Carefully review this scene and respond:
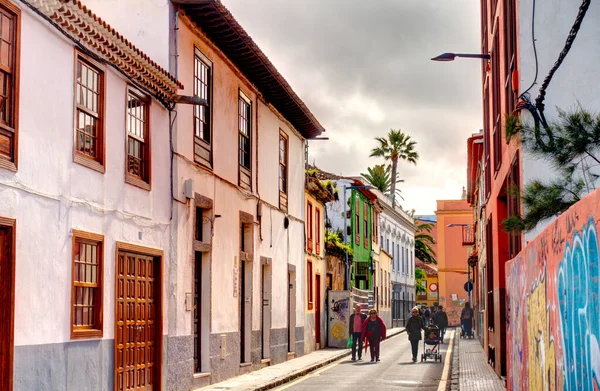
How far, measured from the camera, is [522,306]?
1071cm

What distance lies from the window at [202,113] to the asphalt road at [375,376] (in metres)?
4.84

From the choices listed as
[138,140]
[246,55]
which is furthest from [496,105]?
[138,140]

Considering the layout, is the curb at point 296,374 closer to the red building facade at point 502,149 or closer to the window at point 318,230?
the window at point 318,230

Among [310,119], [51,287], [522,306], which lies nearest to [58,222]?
[51,287]

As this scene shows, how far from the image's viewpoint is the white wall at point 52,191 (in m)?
11.1

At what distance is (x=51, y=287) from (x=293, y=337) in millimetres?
16691

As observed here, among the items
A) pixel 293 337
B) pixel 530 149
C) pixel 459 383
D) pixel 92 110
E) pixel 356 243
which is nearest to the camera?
pixel 530 149

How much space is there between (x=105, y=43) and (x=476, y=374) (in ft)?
38.8

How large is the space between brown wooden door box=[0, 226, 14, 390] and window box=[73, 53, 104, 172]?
7.02 feet

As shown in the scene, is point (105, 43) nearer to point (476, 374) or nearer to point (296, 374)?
point (296, 374)

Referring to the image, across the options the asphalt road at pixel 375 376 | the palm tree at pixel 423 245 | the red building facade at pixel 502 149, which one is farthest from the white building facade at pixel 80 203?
the palm tree at pixel 423 245

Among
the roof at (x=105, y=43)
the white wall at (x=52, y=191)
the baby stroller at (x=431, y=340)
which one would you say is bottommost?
the baby stroller at (x=431, y=340)

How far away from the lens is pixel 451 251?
80.3 m

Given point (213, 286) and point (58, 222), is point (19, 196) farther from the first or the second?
point (213, 286)
